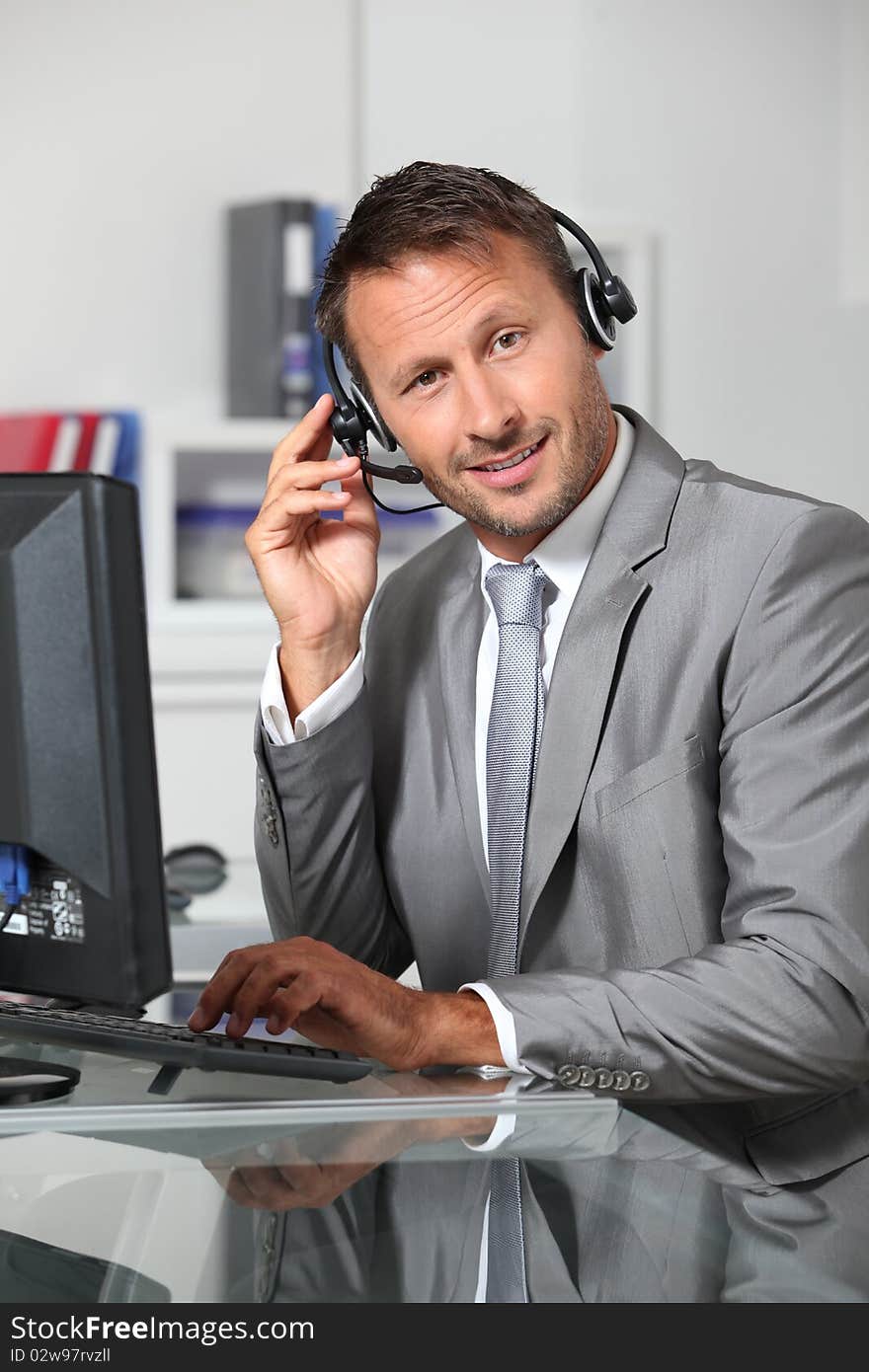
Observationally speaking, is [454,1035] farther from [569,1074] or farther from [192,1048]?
[192,1048]

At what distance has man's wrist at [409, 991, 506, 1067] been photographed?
114 centimetres

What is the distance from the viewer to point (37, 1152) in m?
0.94

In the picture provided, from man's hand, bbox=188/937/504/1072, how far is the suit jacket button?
0.15 feet

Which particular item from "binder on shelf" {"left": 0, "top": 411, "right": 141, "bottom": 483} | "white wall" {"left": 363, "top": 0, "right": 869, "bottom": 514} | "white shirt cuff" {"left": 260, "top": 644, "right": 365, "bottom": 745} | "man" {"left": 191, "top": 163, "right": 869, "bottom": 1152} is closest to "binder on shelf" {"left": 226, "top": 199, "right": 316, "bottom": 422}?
"binder on shelf" {"left": 0, "top": 411, "right": 141, "bottom": 483}

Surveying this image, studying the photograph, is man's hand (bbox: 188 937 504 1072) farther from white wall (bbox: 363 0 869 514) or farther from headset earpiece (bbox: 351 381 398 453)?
white wall (bbox: 363 0 869 514)

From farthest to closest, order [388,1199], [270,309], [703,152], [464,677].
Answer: [703,152] → [270,309] → [464,677] → [388,1199]

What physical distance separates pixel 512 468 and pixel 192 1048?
28.1 inches

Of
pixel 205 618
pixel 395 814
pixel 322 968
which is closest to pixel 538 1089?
pixel 322 968

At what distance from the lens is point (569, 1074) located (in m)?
1.15

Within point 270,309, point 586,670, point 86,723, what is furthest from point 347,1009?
point 270,309

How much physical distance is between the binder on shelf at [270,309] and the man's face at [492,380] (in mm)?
1835

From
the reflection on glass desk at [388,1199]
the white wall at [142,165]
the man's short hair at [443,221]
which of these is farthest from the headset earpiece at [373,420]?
the white wall at [142,165]

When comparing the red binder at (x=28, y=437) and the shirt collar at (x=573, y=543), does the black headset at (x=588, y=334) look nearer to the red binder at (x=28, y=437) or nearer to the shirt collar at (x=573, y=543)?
the shirt collar at (x=573, y=543)

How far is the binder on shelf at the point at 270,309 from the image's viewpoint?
3.34 meters
